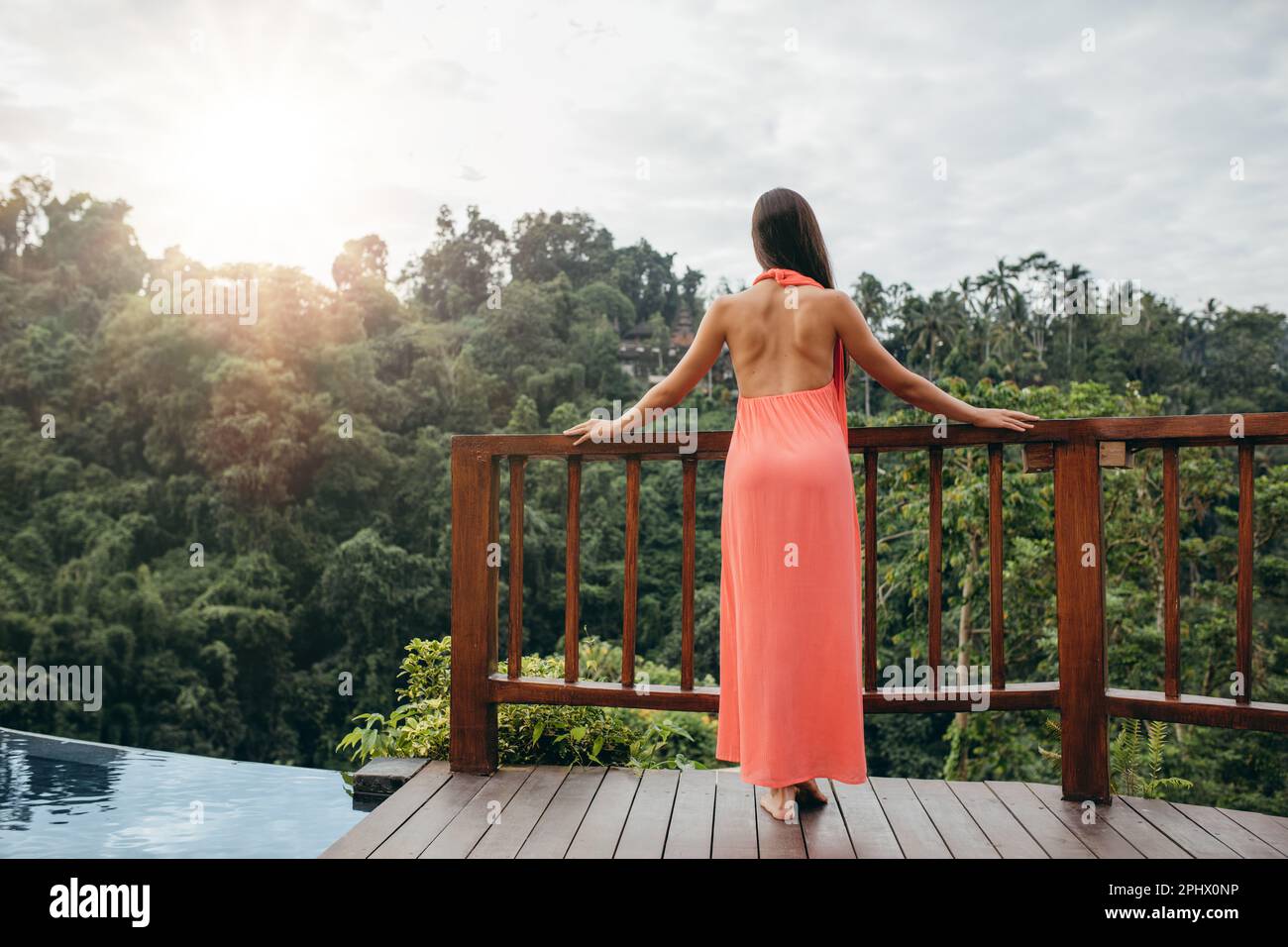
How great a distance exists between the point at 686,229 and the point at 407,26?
15.7m

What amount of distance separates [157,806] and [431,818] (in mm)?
1173

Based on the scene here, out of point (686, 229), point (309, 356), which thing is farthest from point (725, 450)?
point (686, 229)

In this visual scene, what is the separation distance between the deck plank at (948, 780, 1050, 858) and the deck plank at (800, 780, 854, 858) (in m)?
0.32

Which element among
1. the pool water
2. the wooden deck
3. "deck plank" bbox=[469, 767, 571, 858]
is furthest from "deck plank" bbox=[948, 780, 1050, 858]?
the pool water

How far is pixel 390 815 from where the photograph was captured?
231 centimetres

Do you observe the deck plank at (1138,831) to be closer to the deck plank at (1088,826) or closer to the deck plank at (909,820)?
the deck plank at (1088,826)

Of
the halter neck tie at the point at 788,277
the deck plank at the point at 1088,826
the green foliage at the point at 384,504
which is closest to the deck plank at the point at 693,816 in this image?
the deck plank at the point at 1088,826

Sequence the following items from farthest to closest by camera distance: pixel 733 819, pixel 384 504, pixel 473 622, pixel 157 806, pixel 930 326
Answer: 1. pixel 930 326
2. pixel 384 504
3. pixel 157 806
4. pixel 473 622
5. pixel 733 819

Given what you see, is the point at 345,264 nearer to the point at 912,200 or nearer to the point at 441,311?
the point at 441,311

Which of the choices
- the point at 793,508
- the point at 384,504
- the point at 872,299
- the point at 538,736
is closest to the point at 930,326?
the point at 872,299

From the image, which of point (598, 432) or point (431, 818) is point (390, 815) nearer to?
point (431, 818)

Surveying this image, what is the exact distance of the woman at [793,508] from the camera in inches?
90.1

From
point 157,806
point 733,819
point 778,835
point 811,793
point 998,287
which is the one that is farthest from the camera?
point 998,287

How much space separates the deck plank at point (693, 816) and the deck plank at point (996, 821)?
2.05ft
